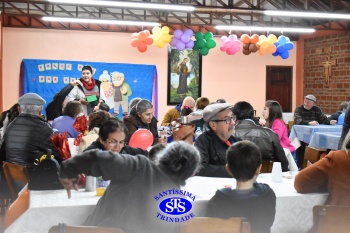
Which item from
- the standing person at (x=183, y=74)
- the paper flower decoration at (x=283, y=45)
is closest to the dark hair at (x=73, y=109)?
the paper flower decoration at (x=283, y=45)

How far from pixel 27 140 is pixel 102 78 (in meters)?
8.87

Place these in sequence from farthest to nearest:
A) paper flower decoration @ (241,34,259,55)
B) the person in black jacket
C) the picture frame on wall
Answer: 1. the picture frame on wall
2. paper flower decoration @ (241,34,259,55)
3. the person in black jacket

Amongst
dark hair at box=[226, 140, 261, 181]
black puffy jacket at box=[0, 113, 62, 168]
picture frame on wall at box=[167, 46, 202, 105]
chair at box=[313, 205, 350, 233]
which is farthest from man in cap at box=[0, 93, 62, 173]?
picture frame on wall at box=[167, 46, 202, 105]

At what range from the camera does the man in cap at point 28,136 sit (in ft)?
14.7

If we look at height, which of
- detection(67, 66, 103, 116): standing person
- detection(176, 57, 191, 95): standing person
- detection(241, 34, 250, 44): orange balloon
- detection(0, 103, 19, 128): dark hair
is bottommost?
detection(0, 103, 19, 128): dark hair

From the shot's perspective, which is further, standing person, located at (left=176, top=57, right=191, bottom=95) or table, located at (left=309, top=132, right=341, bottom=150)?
standing person, located at (left=176, top=57, right=191, bottom=95)

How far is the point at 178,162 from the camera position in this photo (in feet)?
7.88

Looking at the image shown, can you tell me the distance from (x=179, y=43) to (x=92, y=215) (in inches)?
369

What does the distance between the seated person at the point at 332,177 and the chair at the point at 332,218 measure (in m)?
0.39

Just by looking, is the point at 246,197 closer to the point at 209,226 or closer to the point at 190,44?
the point at 209,226

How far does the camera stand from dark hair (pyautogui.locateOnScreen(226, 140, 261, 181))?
2676 millimetres

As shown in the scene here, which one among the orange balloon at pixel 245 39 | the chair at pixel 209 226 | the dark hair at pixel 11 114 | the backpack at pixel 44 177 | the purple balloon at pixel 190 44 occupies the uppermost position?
the orange balloon at pixel 245 39

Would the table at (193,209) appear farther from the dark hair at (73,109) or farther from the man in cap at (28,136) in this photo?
the dark hair at (73,109)

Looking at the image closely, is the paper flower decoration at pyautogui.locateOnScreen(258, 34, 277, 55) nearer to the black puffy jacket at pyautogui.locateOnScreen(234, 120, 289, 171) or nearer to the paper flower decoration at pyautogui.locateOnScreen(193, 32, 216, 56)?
the paper flower decoration at pyautogui.locateOnScreen(193, 32, 216, 56)
